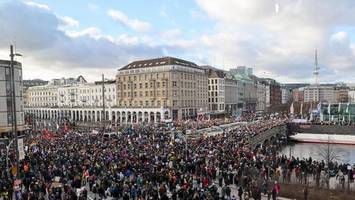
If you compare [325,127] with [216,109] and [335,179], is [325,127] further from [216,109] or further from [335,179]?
[335,179]

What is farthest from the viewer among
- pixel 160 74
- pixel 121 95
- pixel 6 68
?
pixel 121 95

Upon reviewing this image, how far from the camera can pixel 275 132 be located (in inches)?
3351

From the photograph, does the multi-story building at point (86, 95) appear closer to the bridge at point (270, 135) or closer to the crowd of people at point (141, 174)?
the bridge at point (270, 135)

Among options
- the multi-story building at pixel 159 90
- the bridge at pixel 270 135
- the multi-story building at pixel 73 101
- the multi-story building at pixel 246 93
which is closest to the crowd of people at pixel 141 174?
the bridge at pixel 270 135

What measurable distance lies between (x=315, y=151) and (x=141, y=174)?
57.0 metres

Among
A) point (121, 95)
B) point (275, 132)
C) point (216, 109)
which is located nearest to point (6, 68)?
point (275, 132)

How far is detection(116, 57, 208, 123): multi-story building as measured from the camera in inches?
4109

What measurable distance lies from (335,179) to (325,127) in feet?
205

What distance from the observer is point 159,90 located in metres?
107

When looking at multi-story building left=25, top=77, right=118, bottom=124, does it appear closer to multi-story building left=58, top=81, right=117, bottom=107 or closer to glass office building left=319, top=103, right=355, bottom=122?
multi-story building left=58, top=81, right=117, bottom=107

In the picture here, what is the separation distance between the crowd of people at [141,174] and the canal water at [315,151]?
34.2 m

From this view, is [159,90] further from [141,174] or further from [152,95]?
[141,174]

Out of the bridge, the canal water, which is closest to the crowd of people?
the bridge

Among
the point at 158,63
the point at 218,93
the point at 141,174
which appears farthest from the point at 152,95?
the point at 141,174
